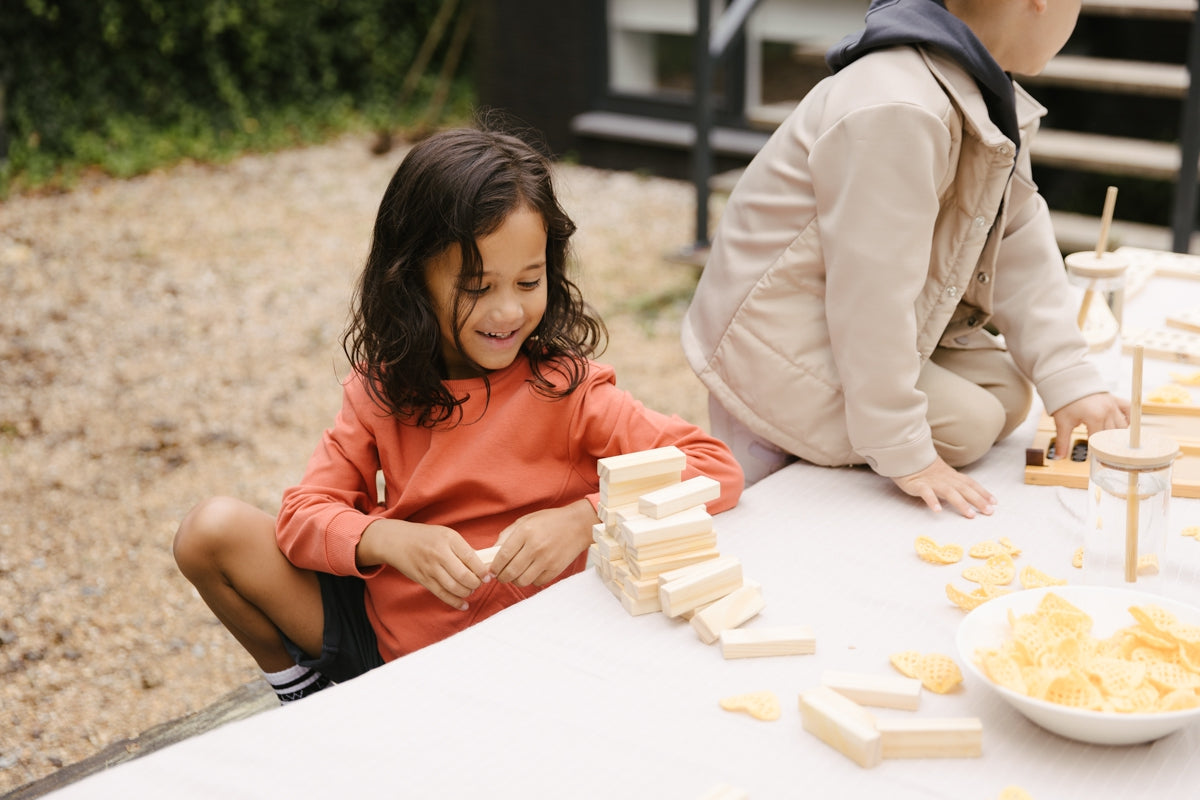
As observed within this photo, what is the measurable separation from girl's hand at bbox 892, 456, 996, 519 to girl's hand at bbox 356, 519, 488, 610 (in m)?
0.74

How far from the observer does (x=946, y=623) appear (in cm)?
152

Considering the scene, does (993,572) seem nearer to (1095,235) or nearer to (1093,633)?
(1093,633)

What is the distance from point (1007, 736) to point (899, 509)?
2.18 feet

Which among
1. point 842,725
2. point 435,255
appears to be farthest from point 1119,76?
point 842,725

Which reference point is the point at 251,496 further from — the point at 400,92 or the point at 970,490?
the point at 400,92

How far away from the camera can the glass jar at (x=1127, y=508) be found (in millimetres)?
1438

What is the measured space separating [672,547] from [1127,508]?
585 millimetres

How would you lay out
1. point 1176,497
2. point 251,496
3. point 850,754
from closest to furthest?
point 850,754 < point 1176,497 < point 251,496

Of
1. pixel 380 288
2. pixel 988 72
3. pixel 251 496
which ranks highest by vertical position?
pixel 988 72

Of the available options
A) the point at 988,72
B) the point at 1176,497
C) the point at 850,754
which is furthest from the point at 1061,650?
the point at 988,72

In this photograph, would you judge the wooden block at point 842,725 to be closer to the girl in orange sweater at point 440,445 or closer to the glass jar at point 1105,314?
the girl in orange sweater at point 440,445

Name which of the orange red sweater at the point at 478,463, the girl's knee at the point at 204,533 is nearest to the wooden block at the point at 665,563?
the orange red sweater at the point at 478,463

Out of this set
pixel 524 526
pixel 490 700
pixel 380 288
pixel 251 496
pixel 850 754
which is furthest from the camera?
pixel 251 496

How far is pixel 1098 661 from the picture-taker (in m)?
1.24
